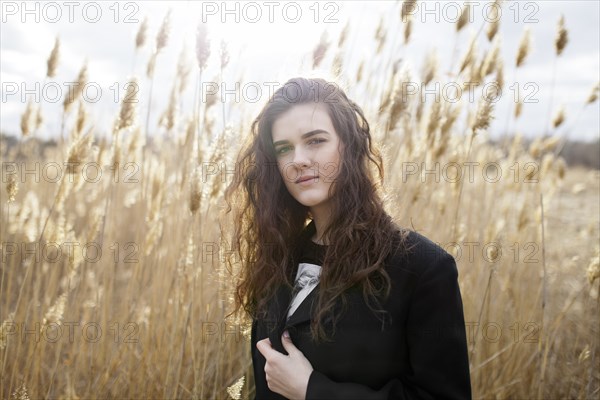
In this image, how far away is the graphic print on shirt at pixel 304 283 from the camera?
1495 mm

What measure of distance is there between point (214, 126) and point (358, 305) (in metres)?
1.36

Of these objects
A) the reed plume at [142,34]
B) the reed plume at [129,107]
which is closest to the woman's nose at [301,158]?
the reed plume at [129,107]

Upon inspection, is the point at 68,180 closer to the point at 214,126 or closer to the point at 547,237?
the point at 214,126

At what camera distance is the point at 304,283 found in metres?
1.52

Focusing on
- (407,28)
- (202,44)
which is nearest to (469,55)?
(407,28)

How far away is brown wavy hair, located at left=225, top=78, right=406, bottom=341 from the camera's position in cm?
138

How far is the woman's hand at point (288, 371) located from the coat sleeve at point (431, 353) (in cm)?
3

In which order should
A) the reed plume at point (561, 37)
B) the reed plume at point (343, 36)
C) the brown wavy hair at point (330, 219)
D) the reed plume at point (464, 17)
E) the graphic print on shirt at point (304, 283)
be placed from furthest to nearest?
the reed plume at point (561, 37) < the reed plume at point (343, 36) < the reed plume at point (464, 17) < the graphic print on shirt at point (304, 283) < the brown wavy hair at point (330, 219)

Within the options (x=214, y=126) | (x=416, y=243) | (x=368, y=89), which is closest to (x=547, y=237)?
(x=368, y=89)

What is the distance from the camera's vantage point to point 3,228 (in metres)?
2.51

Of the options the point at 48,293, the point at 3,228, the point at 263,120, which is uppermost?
the point at 263,120

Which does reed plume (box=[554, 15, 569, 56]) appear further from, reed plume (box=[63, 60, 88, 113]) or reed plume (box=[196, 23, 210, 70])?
reed plume (box=[63, 60, 88, 113])

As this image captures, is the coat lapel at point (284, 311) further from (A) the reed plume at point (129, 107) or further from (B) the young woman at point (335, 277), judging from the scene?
(A) the reed plume at point (129, 107)

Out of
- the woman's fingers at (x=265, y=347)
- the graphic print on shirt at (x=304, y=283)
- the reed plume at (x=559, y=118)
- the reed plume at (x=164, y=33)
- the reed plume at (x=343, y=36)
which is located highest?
the reed plume at (x=343, y=36)
